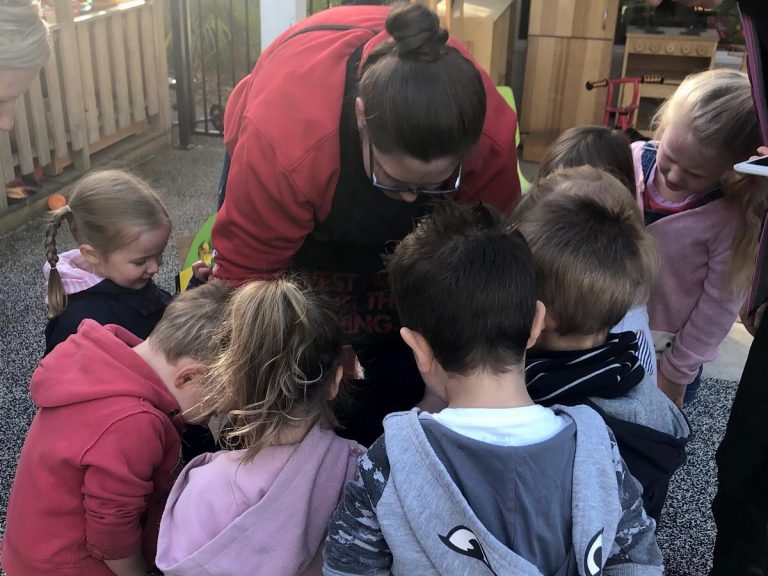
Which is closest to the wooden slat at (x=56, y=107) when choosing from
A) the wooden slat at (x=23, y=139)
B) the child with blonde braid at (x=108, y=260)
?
the wooden slat at (x=23, y=139)

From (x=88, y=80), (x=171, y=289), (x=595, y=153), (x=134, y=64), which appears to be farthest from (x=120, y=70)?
(x=595, y=153)

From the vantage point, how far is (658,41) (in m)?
4.95

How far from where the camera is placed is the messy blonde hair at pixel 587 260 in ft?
4.29

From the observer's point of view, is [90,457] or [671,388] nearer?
[90,457]

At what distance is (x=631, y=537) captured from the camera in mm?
1155

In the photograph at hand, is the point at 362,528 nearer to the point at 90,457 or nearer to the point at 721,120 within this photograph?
the point at 90,457

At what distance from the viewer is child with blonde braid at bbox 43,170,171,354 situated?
1.94m

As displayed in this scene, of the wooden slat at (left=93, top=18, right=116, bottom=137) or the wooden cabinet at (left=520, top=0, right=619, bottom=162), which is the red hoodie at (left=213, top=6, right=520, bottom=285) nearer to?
the wooden slat at (left=93, top=18, right=116, bottom=137)

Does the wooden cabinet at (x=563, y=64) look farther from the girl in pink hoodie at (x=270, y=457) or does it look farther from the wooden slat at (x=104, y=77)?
the girl in pink hoodie at (x=270, y=457)

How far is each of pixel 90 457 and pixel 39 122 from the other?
132 inches

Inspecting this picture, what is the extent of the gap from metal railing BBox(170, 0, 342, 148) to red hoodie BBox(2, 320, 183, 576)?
13.6ft

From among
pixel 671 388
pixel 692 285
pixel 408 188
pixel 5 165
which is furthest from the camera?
pixel 5 165

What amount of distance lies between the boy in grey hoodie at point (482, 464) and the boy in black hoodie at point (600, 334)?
13 centimetres

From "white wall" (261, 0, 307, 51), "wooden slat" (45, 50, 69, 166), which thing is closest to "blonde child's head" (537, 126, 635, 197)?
"white wall" (261, 0, 307, 51)
